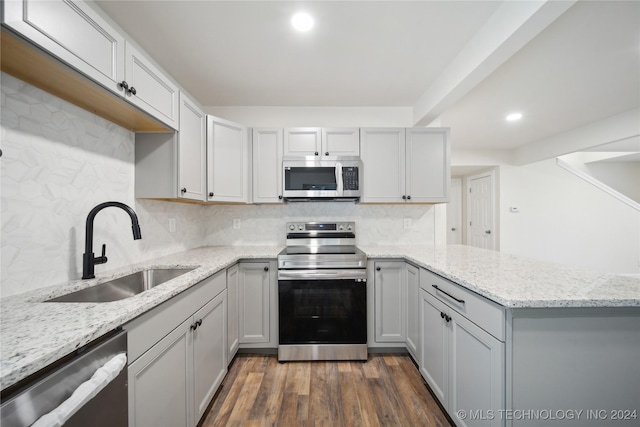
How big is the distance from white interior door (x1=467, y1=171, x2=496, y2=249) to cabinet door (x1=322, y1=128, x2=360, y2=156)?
403 cm

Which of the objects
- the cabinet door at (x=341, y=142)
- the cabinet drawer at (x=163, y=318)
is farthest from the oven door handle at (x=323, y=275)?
the cabinet door at (x=341, y=142)

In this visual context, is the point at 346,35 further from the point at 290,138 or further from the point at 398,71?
the point at 290,138

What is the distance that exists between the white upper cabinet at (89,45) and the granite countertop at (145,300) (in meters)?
0.96

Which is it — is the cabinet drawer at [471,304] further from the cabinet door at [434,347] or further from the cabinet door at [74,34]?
the cabinet door at [74,34]

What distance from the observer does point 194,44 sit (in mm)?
1746

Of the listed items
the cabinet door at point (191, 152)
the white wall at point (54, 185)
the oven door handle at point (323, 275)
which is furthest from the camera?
the oven door handle at point (323, 275)

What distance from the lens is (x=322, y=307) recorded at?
6.59 ft

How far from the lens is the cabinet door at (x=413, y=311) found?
187 centimetres

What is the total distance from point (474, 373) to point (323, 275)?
1.13 metres

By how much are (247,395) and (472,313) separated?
5.14 ft

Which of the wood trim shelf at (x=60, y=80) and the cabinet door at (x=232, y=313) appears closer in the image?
the wood trim shelf at (x=60, y=80)

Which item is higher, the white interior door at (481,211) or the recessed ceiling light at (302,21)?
the recessed ceiling light at (302,21)

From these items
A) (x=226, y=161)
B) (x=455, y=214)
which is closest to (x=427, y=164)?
(x=226, y=161)

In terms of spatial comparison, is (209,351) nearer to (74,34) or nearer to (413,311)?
(413,311)
